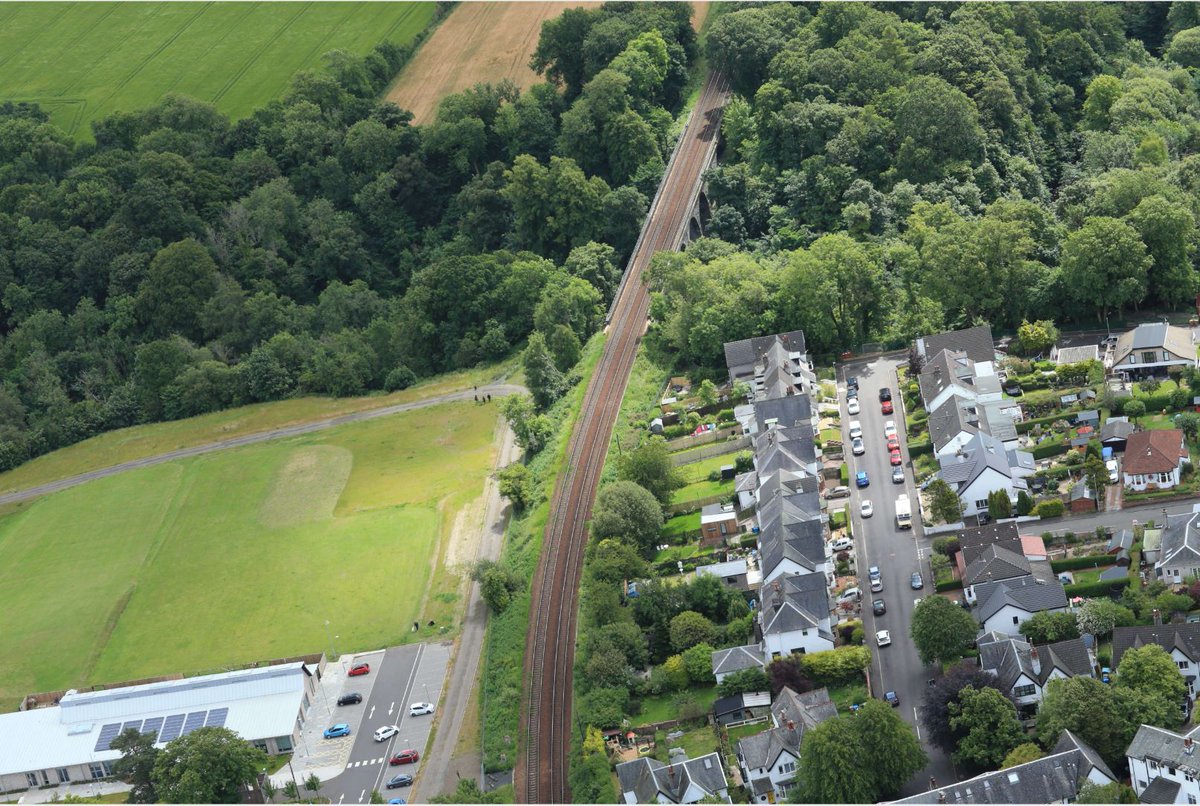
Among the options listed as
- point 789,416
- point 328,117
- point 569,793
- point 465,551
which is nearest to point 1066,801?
point 569,793

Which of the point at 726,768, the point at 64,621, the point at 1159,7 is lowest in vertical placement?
the point at 64,621

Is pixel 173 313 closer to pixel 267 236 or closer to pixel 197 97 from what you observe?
pixel 267 236

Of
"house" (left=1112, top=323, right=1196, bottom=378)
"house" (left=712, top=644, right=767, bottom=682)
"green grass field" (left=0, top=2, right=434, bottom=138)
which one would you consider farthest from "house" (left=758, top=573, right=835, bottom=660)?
"green grass field" (left=0, top=2, right=434, bottom=138)

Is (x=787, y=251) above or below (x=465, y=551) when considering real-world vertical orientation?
above

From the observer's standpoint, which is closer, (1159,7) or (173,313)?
(173,313)

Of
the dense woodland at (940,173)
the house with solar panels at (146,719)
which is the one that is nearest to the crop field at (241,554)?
the house with solar panels at (146,719)

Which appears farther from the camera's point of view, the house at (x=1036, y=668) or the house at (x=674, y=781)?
the house at (x=1036, y=668)

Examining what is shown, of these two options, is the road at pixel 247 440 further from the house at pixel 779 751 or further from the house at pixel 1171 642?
the house at pixel 1171 642
